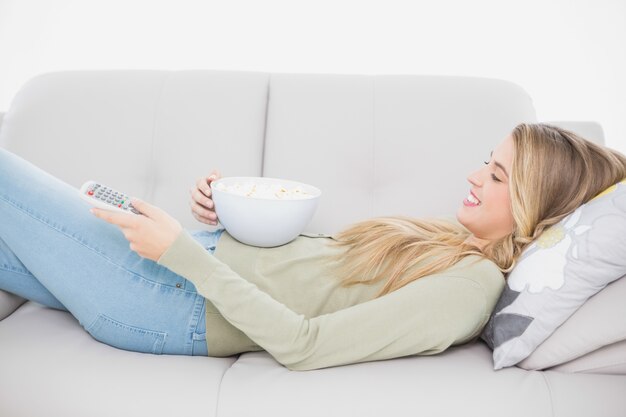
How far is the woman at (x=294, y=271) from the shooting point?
971 mm

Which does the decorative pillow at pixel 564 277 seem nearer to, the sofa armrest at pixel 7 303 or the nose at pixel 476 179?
the nose at pixel 476 179

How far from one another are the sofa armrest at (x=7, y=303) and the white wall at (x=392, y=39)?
1.47 meters

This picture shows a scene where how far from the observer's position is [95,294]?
1.09 meters

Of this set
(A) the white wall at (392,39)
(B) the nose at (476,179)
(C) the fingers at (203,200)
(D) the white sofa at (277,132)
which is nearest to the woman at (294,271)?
(B) the nose at (476,179)

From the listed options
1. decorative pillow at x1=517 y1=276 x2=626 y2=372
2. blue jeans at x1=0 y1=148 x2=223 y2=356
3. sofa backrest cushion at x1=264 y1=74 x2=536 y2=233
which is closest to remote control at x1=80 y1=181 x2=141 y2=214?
blue jeans at x1=0 y1=148 x2=223 y2=356

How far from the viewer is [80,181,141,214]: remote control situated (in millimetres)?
1024

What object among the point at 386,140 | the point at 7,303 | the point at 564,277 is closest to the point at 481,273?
the point at 564,277

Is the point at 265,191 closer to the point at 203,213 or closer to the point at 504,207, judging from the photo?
the point at 203,213

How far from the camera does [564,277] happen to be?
1.00 meters

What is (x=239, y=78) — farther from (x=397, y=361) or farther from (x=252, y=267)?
(x=397, y=361)

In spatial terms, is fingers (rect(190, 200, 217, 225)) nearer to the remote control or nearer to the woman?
the woman

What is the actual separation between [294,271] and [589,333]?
643 mm

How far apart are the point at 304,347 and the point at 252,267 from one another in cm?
30

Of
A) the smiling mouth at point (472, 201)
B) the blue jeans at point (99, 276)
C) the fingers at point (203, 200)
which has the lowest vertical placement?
the blue jeans at point (99, 276)
